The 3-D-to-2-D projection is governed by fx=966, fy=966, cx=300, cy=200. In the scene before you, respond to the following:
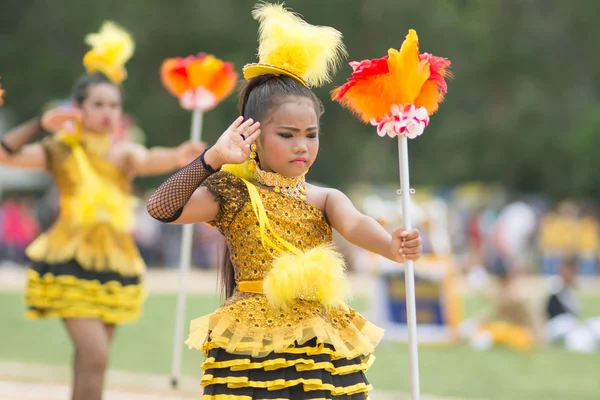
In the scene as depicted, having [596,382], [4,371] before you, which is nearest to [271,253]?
[4,371]

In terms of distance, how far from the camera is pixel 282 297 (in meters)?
3.60

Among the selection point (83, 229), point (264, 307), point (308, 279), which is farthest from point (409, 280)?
point (83, 229)

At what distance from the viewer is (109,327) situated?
590cm

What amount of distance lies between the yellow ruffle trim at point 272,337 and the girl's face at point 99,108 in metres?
2.49

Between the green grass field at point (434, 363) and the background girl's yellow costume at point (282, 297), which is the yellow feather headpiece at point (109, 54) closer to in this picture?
the background girl's yellow costume at point (282, 297)

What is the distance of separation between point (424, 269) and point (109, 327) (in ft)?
20.7

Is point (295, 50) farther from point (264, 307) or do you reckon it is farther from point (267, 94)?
point (264, 307)

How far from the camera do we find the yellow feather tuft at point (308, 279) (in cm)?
359

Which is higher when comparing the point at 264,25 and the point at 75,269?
the point at 264,25

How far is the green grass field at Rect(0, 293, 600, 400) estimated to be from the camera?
27.2 ft

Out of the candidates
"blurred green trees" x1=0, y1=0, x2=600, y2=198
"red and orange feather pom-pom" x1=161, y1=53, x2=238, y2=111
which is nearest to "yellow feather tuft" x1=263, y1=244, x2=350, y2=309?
"red and orange feather pom-pom" x1=161, y1=53, x2=238, y2=111

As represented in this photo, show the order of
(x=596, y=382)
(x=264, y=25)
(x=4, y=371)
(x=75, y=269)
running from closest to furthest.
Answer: (x=264, y=25), (x=75, y=269), (x=4, y=371), (x=596, y=382)

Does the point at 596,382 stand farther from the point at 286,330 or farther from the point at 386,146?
the point at 386,146

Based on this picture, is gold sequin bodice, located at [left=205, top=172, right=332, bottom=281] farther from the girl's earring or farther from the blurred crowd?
the blurred crowd
